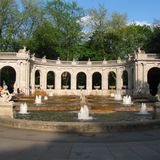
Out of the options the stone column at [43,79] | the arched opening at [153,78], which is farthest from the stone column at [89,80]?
the arched opening at [153,78]

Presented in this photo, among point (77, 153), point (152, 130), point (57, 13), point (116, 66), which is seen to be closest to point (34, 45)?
point (57, 13)

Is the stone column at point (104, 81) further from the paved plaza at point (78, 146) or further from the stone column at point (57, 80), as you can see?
the paved plaza at point (78, 146)

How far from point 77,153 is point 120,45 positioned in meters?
78.1

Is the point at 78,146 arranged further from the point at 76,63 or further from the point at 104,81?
the point at 104,81

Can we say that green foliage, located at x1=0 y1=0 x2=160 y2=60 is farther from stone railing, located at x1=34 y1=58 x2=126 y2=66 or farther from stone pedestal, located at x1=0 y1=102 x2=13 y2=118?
stone pedestal, located at x1=0 y1=102 x2=13 y2=118

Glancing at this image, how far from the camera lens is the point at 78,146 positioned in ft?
50.8

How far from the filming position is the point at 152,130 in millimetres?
20812

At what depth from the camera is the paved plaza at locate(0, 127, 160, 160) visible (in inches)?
533

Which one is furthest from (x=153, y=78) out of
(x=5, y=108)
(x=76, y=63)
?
(x=5, y=108)

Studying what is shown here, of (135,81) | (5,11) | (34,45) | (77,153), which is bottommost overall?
(77,153)

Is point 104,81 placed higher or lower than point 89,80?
lower

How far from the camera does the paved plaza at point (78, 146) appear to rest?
13.5 metres

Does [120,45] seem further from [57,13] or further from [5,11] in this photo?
[5,11]

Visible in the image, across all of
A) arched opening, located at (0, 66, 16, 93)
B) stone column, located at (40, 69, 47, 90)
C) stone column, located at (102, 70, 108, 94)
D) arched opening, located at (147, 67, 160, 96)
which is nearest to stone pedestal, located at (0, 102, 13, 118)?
stone column, located at (40, 69, 47, 90)
